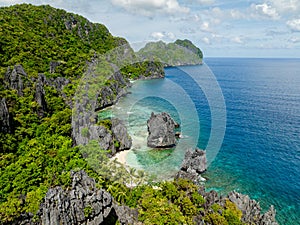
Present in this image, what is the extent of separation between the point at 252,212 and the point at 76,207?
17.7 meters

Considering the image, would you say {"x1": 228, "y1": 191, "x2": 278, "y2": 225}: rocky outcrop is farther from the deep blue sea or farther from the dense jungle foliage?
the deep blue sea

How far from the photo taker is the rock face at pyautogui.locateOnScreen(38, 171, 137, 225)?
16.9m

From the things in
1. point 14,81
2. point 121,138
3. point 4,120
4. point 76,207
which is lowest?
point 121,138

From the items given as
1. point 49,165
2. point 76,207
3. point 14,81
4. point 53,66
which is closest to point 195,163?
point 76,207

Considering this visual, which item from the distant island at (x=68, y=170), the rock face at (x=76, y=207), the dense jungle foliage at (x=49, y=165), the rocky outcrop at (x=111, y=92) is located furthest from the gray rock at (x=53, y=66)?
the rock face at (x=76, y=207)

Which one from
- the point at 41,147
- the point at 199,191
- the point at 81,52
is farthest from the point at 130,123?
the point at 81,52

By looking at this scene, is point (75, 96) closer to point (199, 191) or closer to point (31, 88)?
point (31, 88)

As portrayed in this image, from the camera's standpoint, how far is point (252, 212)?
23.0 metres

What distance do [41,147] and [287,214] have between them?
30900 millimetres

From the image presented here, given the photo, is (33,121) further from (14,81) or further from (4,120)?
(14,81)

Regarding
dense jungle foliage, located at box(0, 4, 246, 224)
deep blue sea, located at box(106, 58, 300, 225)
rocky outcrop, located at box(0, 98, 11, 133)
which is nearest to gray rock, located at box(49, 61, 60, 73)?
dense jungle foliage, located at box(0, 4, 246, 224)

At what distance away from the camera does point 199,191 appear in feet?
80.9

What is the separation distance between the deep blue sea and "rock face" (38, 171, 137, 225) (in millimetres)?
14034

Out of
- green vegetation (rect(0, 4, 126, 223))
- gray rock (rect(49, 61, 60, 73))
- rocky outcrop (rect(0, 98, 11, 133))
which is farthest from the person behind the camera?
gray rock (rect(49, 61, 60, 73))
